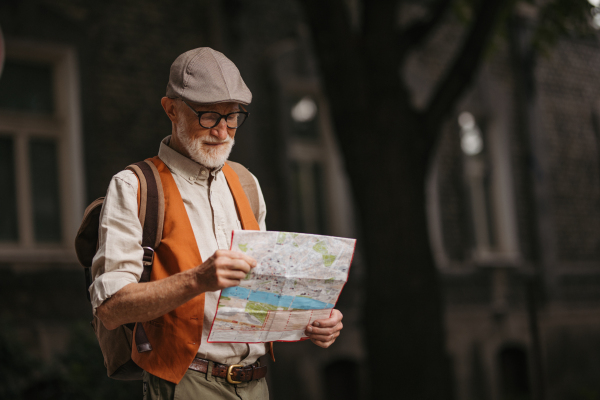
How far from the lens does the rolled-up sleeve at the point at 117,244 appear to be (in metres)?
1.66

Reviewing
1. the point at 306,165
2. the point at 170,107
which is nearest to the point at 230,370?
the point at 170,107

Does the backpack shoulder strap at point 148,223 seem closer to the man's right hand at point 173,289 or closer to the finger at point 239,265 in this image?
the man's right hand at point 173,289

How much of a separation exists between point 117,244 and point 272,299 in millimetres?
423

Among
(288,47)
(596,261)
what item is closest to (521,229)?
(596,261)

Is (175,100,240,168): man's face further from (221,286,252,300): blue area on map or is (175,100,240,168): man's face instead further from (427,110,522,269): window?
(427,110,522,269): window

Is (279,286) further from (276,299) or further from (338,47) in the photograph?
(338,47)

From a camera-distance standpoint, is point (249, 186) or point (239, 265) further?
point (249, 186)

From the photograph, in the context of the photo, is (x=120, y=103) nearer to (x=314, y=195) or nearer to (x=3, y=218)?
(x=3, y=218)

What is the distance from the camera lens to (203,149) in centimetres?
186

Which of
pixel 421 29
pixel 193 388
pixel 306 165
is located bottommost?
pixel 193 388

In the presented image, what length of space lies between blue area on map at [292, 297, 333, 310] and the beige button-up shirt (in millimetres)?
218

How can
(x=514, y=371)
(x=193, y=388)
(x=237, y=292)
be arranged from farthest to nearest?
(x=514, y=371), (x=193, y=388), (x=237, y=292)

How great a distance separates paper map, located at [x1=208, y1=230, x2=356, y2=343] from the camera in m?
1.67

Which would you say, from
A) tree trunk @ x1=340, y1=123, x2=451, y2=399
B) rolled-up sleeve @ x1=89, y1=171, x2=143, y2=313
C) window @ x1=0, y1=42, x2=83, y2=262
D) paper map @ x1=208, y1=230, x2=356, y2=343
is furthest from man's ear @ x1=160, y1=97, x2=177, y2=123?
window @ x1=0, y1=42, x2=83, y2=262
